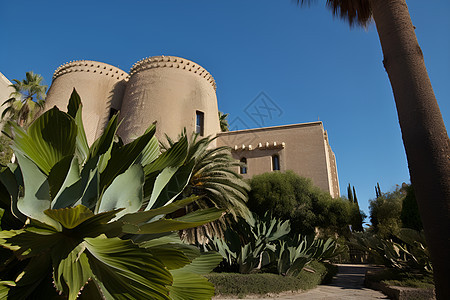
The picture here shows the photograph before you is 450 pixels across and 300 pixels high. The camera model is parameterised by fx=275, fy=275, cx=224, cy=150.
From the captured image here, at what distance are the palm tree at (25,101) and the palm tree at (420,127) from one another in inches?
835

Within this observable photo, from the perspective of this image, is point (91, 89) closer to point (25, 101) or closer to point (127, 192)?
point (25, 101)

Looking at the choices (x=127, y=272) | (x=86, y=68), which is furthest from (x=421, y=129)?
(x=86, y=68)

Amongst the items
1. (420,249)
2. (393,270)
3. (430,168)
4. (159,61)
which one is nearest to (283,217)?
(393,270)

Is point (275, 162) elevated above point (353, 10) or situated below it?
above

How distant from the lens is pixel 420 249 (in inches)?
244

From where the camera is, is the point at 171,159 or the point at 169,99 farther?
the point at 169,99

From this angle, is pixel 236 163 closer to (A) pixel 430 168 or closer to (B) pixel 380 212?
(A) pixel 430 168

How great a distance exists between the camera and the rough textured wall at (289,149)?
17.0 metres

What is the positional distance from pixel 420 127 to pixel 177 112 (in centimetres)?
1546

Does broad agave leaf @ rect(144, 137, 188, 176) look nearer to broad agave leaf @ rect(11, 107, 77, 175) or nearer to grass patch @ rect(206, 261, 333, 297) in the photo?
broad agave leaf @ rect(11, 107, 77, 175)

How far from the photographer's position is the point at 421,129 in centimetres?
312

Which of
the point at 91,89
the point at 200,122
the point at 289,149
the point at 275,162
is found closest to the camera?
the point at 289,149

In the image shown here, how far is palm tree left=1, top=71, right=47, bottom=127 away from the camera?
18.3 metres

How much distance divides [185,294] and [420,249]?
6.89 meters
